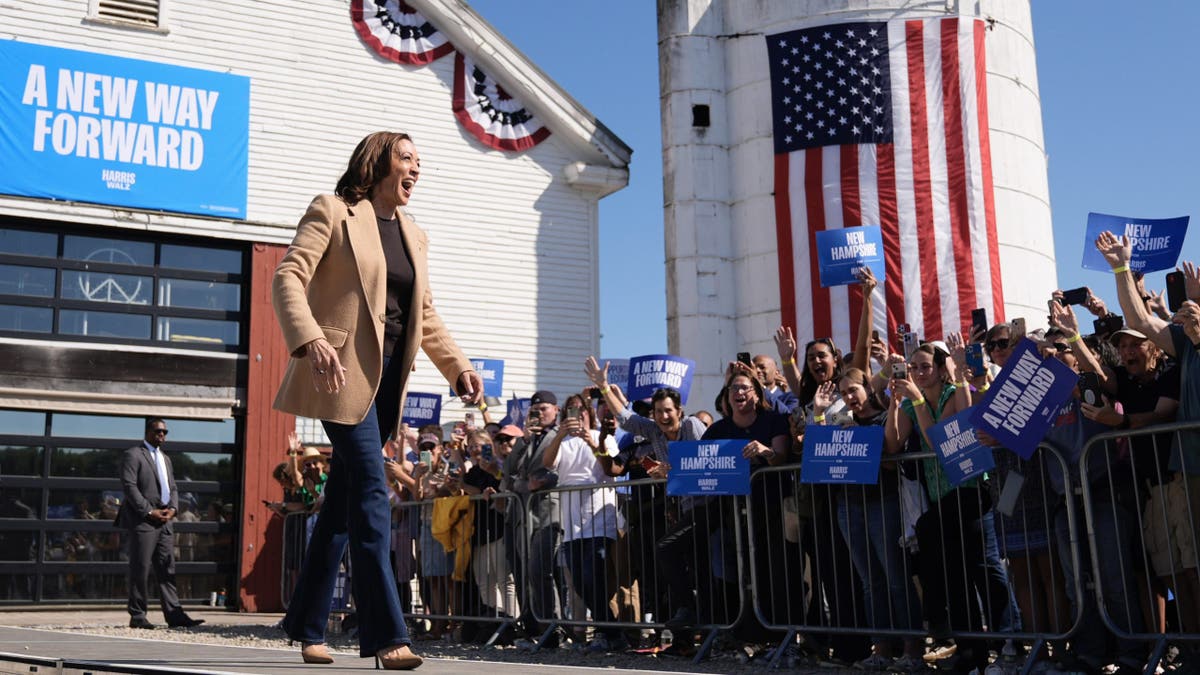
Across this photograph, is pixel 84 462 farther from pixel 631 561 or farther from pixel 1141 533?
pixel 1141 533

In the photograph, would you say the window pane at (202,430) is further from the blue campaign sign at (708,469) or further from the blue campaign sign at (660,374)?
the blue campaign sign at (708,469)

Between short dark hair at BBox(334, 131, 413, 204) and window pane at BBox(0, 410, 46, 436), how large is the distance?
14149 mm

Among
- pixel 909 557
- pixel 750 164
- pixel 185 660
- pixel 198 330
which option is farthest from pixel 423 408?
pixel 185 660

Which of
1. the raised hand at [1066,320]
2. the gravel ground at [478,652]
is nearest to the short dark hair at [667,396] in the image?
the gravel ground at [478,652]

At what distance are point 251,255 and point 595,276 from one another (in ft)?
19.0

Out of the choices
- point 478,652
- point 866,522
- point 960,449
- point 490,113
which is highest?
point 490,113

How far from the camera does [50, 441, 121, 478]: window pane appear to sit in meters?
18.1

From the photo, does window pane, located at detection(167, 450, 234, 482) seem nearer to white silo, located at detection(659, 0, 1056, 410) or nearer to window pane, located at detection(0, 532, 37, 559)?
window pane, located at detection(0, 532, 37, 559)

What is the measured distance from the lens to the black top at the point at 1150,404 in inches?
277

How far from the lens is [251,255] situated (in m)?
19.7

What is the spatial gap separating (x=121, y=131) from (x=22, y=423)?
14.5 ft

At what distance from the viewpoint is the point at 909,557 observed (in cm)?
819

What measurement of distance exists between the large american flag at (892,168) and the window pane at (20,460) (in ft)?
38.5

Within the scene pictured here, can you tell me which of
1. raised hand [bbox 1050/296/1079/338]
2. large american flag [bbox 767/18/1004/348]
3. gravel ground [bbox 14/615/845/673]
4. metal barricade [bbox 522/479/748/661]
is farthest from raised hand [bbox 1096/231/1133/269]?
large american flag [bbox 767/18/1004/348]
